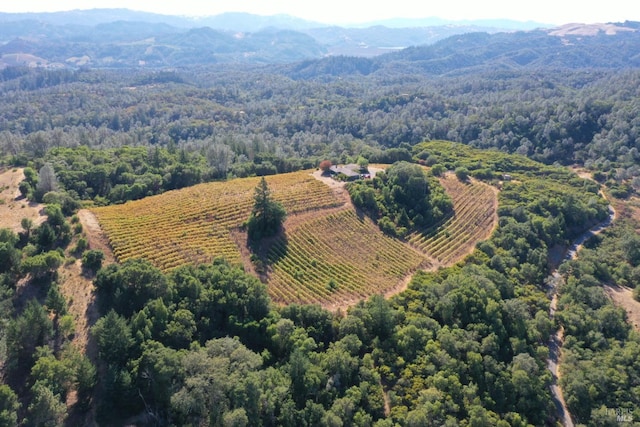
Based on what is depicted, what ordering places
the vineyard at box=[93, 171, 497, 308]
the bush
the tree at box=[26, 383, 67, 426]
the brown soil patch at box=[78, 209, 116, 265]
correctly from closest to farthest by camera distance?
the tree at box=[26, 383, 67, 426] < the bush < the brown soil patch at box=[78, 209, 116, 265] < the vineyard at box=[93, 171, 497, 308]

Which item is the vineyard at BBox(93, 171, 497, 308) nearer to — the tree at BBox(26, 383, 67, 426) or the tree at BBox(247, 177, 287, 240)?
the tree at BBox(247, 177, 287, 240)

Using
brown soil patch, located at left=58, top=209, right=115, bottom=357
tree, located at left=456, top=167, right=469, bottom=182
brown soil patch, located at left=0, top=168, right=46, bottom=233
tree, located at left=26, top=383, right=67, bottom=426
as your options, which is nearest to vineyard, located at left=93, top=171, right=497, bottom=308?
brown soil patch, located at left=58, top=209, right=115, bottom=357

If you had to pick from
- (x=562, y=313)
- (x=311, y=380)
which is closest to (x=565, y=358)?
(x=562, y=313)

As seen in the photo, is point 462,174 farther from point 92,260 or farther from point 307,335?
point 92,260

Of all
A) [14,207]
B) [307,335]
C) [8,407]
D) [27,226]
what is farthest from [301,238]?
[14,207]

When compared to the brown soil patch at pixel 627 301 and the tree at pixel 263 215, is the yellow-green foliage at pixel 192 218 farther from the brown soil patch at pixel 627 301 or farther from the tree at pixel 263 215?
the brown soil patch at pixel 627 301
